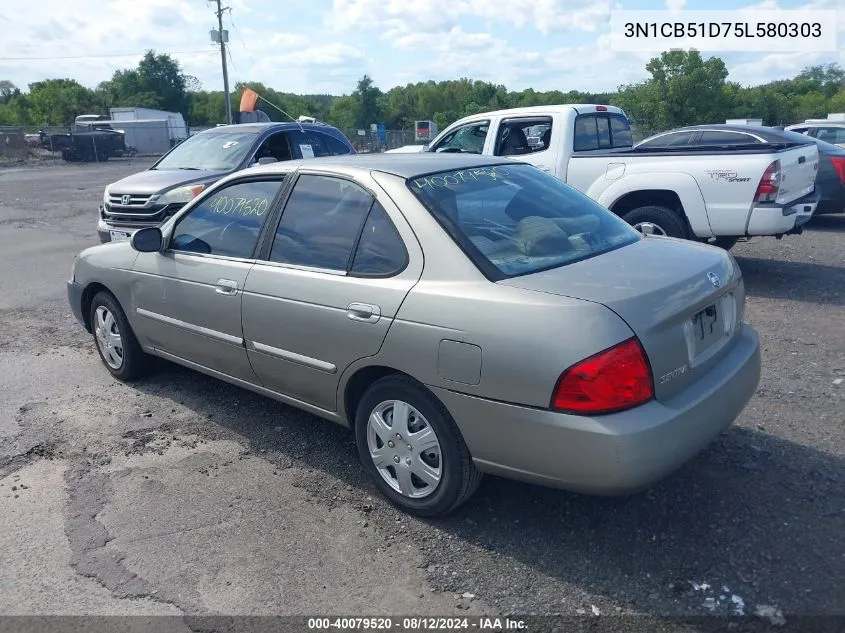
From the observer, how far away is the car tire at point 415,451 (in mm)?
3291

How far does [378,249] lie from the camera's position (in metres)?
3.63

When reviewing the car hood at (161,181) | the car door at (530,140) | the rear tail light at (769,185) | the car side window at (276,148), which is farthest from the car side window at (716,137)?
the car hood at (161,181)

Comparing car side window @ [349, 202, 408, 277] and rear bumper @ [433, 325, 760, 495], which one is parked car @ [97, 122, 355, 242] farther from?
rear bumper @ [433, 325, 760, 495]

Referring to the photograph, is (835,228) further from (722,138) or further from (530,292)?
(530,292)

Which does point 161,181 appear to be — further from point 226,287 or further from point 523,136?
point 226,287

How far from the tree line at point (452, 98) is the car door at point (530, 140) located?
32657mm

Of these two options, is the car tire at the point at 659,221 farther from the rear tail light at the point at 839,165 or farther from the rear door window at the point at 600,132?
the rear tail light at the point at 839,165

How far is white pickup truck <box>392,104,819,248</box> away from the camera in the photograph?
7.25 metres

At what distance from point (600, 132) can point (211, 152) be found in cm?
525

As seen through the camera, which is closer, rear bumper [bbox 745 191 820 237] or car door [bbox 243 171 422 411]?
car door [bbox 243 171 422 411]

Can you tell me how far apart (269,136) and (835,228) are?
Answer: 29.9ft

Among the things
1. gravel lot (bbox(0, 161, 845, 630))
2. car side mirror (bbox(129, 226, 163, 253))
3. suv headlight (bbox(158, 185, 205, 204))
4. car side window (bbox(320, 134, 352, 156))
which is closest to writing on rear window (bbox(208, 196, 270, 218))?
car side mirror (bbox(129, 226, 163, 253))

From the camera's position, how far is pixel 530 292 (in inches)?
121

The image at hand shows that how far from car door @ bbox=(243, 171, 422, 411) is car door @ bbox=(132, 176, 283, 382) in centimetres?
19
